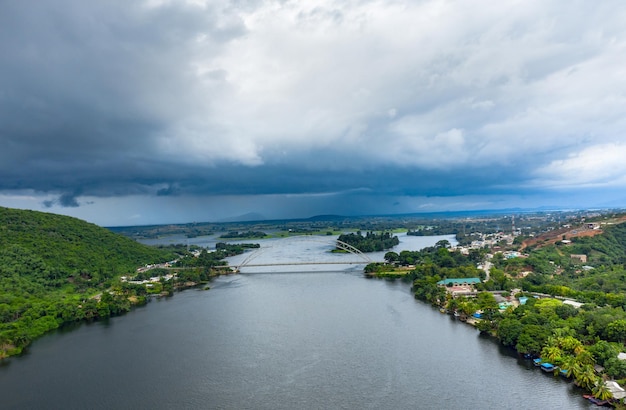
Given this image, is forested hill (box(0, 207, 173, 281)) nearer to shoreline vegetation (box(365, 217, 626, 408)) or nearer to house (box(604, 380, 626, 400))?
shoreline vegetation (box(365, 217, 626, 408))

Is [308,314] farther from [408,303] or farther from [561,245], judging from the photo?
[561,245]

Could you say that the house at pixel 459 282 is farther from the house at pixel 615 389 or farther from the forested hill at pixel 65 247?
the forested hill at pixel 65 247

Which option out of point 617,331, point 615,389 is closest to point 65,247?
point 615,389

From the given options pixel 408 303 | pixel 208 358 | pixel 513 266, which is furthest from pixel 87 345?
pixel 513 266

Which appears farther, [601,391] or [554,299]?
[554,299]

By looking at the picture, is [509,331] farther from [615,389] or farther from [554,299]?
[554,299]
